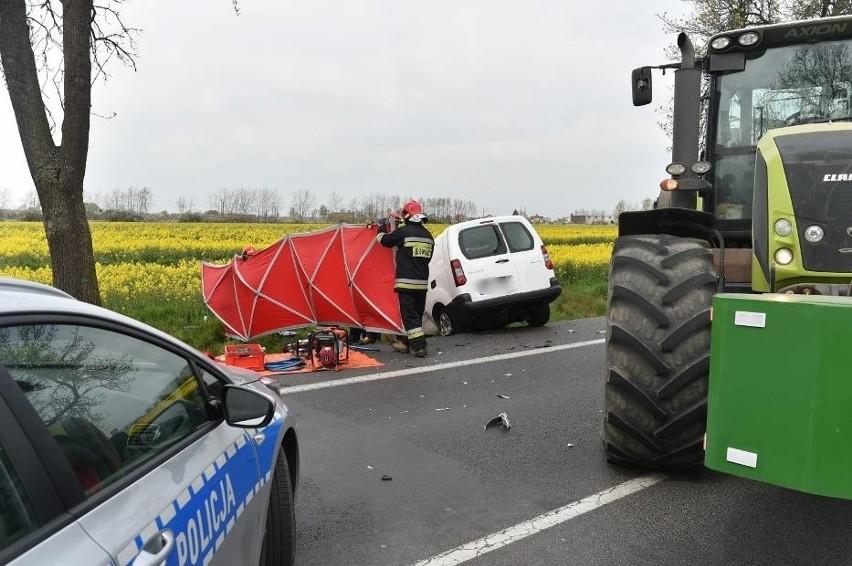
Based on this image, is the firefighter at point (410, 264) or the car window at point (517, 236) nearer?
the firefighter at point (410, 264)

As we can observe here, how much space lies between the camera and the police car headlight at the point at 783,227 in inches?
157

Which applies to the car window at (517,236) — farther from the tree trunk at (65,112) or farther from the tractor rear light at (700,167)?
the tree trunk at (65,112)

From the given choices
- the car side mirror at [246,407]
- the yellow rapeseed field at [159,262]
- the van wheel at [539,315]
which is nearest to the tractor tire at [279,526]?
the car side mirror at [246,407]

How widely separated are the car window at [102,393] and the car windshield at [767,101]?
4.28 m

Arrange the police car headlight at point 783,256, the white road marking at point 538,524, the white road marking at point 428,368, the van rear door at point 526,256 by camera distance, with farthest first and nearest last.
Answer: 1. the van rear door at point 526,256
2. the white road marking at point 428,368
3. the police car headlight at point 783,256
4. the white road marking at point 538,524

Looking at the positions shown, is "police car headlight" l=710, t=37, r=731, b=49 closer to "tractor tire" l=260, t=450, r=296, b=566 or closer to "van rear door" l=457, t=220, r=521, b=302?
"tractor tire" l=260, t=450, r=296, b=566

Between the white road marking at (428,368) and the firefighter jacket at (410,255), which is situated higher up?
the firefighter jacket at (410,255)

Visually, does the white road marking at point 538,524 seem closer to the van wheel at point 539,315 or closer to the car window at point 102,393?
the car window at point 102,393

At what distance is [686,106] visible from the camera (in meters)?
4.55

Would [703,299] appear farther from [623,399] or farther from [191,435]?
[191,435]

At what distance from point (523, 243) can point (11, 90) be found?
6.80 m

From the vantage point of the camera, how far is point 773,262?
4.04 meters

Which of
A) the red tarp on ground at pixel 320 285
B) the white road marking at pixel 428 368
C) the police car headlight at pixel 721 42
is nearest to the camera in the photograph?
the police car headlight at pixel 721 42

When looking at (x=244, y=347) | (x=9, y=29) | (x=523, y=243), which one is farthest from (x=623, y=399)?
(x=9, y=29)
